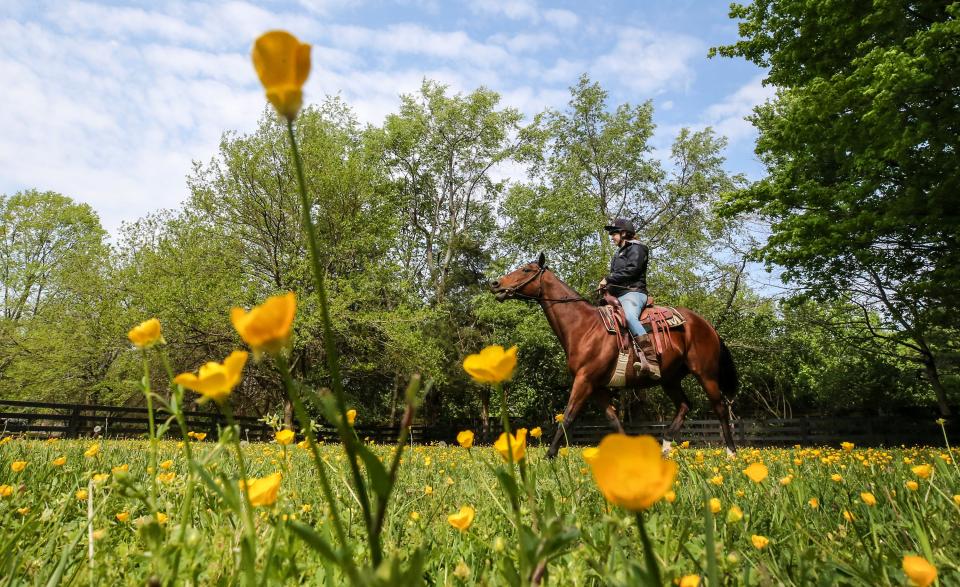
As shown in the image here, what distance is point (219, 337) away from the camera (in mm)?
16750

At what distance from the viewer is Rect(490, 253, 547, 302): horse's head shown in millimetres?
7035

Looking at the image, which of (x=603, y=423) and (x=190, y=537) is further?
(x=603, y=423)

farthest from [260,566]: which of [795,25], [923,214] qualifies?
[795,25]

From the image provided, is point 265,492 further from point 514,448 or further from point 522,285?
point 522,285

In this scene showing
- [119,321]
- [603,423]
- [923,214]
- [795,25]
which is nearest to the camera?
[923,214]

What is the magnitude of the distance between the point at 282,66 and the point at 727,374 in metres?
8.59

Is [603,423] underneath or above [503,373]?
underneath

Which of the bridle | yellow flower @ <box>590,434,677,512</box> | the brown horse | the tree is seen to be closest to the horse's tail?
the brown horse

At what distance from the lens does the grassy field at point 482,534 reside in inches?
36.7

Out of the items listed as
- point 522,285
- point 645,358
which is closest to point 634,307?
point 645,358

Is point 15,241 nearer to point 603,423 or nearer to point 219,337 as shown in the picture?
point 219,337

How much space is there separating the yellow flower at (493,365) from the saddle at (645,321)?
242 inches

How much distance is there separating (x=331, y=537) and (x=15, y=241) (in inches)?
1268

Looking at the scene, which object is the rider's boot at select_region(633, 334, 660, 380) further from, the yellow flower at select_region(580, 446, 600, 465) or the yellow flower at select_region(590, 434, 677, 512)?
the yellow flower at select_region(590, 434, 677, 512)
